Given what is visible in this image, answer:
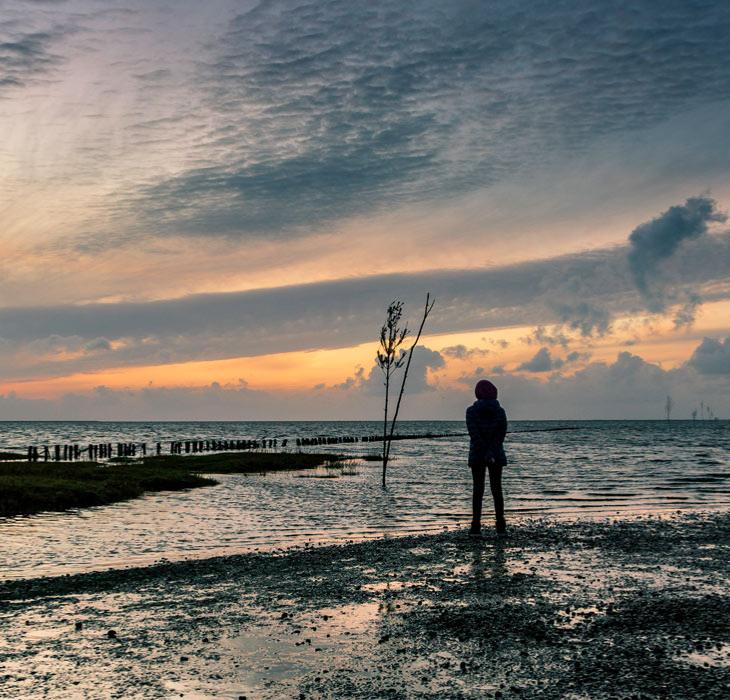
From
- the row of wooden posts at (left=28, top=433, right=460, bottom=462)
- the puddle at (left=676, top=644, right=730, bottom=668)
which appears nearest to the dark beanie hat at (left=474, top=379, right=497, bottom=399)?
the puddle at (left=676, top=644, right=730, bottom=668)

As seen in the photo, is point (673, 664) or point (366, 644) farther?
point (366, 644)

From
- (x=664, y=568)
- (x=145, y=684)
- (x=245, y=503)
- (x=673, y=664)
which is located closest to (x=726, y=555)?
(x=664, y=568)

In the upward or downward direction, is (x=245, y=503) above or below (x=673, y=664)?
below

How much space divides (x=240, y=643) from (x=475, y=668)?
2.77 meters

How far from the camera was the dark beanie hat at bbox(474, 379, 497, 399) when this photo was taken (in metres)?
15.5

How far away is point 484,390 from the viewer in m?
15.5

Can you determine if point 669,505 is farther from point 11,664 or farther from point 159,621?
point 11,664

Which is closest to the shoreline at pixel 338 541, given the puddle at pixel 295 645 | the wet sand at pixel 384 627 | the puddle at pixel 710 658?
the wet sand at pixel 384 627

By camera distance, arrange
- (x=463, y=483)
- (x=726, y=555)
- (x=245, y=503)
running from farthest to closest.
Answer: (x=463, y=483) → (x=245, y=503) → (x=726, y=555)

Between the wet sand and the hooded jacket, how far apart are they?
1991mm

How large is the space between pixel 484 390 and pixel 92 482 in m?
24.3

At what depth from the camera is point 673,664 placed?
283 inches

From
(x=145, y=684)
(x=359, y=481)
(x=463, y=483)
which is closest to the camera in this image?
(x=145, y=684)

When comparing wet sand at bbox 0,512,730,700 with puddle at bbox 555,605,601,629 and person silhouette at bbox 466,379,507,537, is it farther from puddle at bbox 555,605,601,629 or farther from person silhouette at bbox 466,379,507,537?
person silhouette at bbox 466,379,507,537
